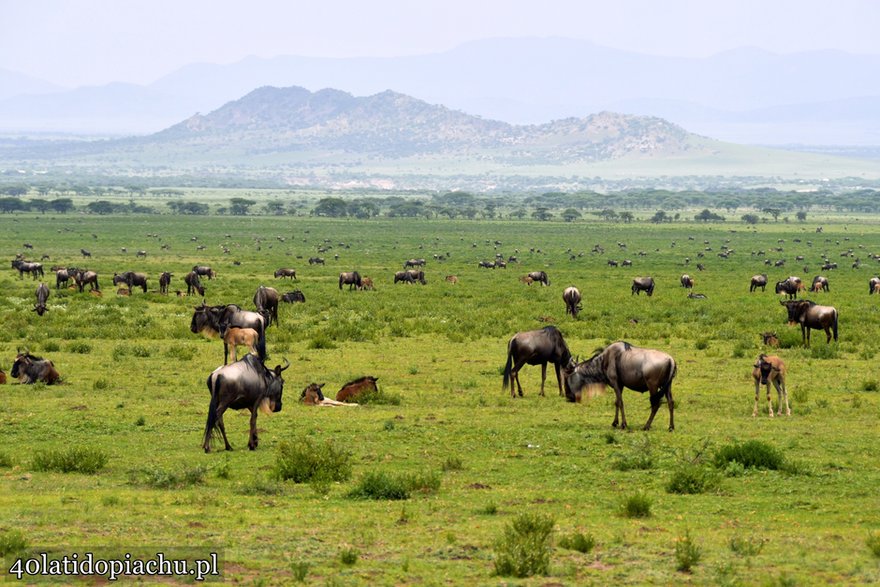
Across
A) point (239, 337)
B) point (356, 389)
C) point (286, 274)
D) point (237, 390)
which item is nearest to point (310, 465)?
point (237, 390)

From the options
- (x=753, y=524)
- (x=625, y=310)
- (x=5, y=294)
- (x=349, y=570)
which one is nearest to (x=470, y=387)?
(x=753, y=524)

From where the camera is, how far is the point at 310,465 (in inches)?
640

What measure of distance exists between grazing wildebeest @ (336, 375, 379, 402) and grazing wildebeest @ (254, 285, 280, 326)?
41.9 ft

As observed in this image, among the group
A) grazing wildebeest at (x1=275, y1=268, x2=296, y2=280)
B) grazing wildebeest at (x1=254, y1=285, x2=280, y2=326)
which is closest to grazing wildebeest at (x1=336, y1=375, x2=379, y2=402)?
grazing wildebeest at (x1=254, y1=285, x2=280, y2=326)

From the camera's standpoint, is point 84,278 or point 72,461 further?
point 84,278

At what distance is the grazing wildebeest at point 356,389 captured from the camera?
77.2 ft

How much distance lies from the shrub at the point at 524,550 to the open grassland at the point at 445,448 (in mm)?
198

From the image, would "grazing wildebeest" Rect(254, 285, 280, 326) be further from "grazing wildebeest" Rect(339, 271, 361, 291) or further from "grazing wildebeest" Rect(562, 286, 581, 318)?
"grazing wildebeest" Rect(339, 271, 361, 291)

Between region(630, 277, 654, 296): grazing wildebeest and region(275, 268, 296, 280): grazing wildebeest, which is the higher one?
region(630, 277, 654, 296): grazing wildebeest

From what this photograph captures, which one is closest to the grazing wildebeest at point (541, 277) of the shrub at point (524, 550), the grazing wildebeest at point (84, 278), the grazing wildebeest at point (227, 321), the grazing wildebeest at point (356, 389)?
the grazing wildebeest at point (84, 278)

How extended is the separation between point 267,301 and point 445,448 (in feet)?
65.2

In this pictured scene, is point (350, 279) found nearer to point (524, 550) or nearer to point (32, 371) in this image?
point (32, 371)

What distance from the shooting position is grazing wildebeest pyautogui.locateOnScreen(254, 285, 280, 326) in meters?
36.5

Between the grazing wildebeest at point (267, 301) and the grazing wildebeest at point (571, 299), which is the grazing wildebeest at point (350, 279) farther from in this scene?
the grazing wildebeest at point (267, 301)
